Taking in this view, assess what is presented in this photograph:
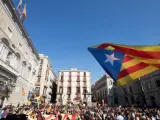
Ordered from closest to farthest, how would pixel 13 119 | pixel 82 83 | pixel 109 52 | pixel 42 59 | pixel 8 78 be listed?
pixel 13 119
pixel 109 52
pixel 8 78
pixel 42 59
pixel 82 83

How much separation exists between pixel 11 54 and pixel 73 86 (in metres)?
33.5

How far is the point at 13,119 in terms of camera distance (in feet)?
17.7

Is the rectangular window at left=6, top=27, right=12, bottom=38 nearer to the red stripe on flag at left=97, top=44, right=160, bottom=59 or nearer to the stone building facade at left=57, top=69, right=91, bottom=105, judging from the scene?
the red stripe on flag at left=97, top=44, right=160, bottom=59

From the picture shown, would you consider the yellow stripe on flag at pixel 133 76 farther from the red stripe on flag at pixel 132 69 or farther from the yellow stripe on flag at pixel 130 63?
the yellow stripe on flag at pixel 130 63

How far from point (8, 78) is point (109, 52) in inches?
620

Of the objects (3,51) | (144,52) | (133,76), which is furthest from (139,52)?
(3,51)

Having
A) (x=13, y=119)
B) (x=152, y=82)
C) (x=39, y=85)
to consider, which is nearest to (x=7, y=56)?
(x=13, y=119)

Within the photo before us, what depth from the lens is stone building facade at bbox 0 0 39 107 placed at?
1523cm

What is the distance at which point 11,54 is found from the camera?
58.4 ft

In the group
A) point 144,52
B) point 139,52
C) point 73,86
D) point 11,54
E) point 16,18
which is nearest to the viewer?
point 144,52

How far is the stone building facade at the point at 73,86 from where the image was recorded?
46.0m

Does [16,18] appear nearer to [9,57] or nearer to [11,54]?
[11,54]

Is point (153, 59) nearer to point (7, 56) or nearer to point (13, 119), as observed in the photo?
point (13, 119)

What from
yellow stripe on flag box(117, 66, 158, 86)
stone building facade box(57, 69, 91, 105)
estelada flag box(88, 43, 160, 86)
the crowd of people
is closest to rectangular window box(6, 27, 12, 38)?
the crowd of people
